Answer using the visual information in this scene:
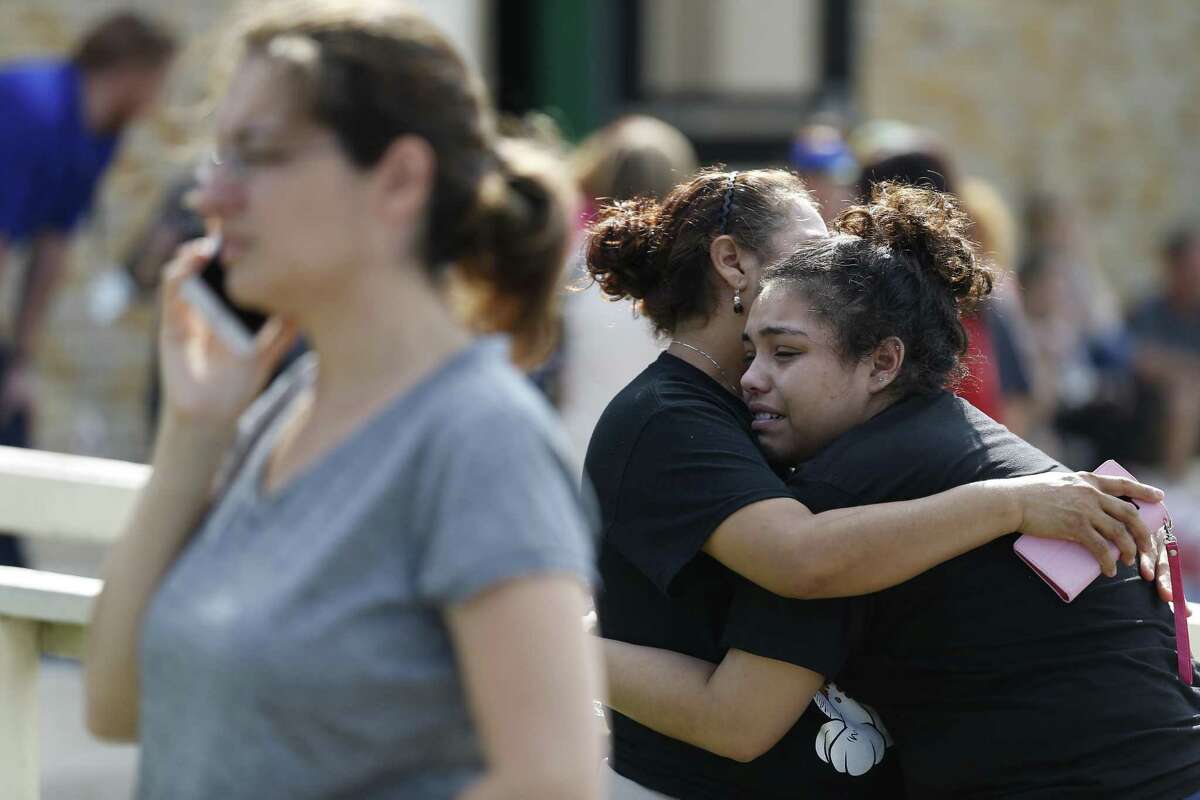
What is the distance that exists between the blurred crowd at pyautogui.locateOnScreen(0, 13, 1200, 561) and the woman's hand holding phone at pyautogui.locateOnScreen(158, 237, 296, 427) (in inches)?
35.1

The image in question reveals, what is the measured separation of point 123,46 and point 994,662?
4635 millimetres

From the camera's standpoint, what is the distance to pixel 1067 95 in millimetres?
9844

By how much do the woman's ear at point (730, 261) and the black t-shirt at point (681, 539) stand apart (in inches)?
6.3

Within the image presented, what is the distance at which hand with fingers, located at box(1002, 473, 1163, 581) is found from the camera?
2.19 meters

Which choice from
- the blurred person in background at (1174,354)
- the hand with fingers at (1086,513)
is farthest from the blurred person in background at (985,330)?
the blurred person in background at (1174,354)

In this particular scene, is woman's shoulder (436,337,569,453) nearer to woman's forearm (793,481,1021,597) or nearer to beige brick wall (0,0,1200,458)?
woman's forearm (793,481,1021,597)

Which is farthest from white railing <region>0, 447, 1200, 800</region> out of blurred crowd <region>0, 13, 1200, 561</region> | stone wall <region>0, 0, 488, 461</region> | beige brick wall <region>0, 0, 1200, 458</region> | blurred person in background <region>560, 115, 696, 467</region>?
beige brick wall <region>0, 0, 1200, 458</region>

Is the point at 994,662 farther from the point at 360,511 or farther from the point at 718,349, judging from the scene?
the point at 360,511

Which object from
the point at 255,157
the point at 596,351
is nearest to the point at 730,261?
the point at 255,157

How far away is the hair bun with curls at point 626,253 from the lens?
101 inches

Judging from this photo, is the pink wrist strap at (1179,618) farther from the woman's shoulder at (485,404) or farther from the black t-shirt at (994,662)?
the woman's shoulder at (485,404)

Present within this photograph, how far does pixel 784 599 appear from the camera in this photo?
7.28ft

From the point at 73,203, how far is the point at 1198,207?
6906 mm

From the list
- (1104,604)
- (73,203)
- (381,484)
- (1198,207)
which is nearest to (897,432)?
(1104,604)
